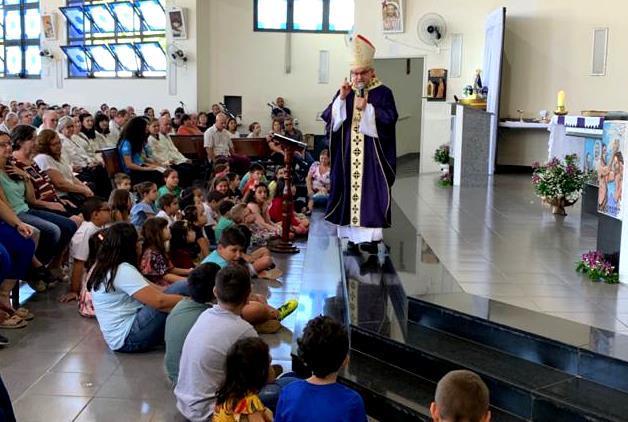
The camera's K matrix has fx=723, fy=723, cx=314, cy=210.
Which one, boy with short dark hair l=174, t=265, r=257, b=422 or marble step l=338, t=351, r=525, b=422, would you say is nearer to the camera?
boy with short dark hair l=174, t=265, r=257, b=422

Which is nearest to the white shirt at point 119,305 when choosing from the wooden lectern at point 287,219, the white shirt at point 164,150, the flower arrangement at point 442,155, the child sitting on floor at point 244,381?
the child sitting on floor at point 244,381

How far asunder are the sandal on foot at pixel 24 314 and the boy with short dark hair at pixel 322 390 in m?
2.85

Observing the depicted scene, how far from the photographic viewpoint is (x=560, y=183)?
7.19m

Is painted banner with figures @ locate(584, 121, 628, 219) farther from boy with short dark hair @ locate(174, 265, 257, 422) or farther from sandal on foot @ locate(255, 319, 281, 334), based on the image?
boy with short dark hair @ locate(174, 265, 257, 422)

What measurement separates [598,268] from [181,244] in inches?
117

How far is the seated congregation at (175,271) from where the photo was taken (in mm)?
2412

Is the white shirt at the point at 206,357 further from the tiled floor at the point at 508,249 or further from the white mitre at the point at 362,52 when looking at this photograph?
the white mitre at the point at 362,52

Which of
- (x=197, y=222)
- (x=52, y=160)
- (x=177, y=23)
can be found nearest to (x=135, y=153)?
(x=52, y=160)

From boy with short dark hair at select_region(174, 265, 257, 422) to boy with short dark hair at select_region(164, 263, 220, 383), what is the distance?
0.32 meters

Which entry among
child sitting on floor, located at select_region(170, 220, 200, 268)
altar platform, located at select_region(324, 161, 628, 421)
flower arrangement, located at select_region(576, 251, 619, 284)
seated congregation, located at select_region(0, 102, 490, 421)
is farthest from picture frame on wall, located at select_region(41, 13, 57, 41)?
flower arrangement, located at select_region(576, 251, 619, 284)

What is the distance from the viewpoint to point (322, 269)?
19.9 ft

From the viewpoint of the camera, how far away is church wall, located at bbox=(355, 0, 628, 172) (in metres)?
11.3

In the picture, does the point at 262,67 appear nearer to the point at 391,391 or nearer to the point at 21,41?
the point at 21,41

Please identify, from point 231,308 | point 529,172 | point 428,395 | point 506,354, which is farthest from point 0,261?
point 529,172
